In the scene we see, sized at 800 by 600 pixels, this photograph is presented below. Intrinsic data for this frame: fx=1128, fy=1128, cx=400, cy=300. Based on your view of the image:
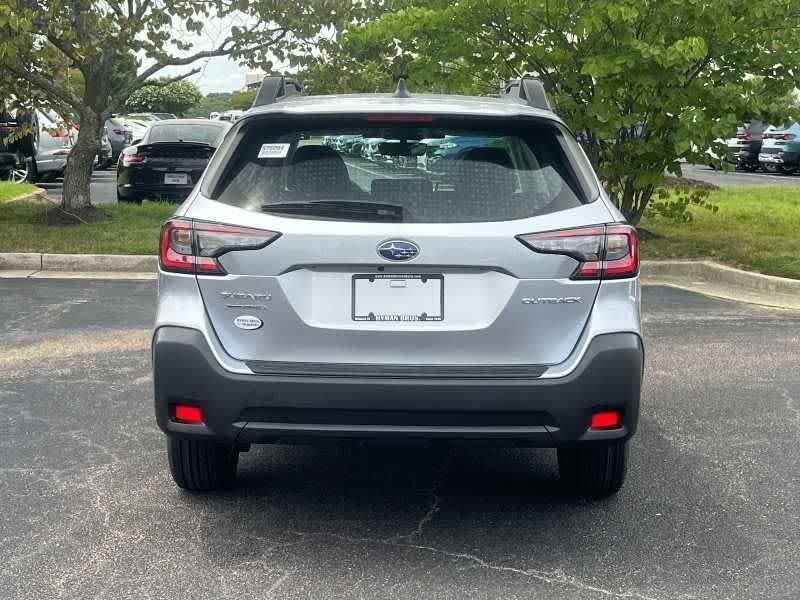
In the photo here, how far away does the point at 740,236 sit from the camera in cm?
1357

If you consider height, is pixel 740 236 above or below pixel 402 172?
below

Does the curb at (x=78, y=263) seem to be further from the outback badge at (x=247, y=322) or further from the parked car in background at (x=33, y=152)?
the parked car in background at (x=33, y=152)

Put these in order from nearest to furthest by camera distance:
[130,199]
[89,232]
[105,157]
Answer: [89,232] → [130,199] → [105,157]

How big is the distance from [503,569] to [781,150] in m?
27.8

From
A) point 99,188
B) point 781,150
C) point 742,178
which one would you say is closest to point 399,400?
point 99,188

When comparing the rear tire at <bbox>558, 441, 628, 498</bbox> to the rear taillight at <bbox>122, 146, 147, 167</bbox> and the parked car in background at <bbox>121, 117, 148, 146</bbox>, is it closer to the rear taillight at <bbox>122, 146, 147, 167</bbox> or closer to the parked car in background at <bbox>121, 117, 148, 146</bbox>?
the rear taillight at <bbox>122, 146, 147, 167</bbox>

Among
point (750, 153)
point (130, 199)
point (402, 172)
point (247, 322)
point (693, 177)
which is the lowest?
point (693, 177)

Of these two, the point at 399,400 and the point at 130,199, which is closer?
the point at 399,400

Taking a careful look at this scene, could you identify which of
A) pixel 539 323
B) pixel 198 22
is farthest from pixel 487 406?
pixel 198 22

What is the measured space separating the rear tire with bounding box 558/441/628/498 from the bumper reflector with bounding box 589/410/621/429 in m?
0.35

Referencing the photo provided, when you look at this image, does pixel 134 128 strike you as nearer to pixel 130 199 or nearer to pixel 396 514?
pixel 130 199

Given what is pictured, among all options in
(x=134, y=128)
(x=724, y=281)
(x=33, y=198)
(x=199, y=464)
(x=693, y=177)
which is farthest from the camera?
(x=134, y=128)

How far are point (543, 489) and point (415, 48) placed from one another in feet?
27.9

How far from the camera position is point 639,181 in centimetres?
1190
